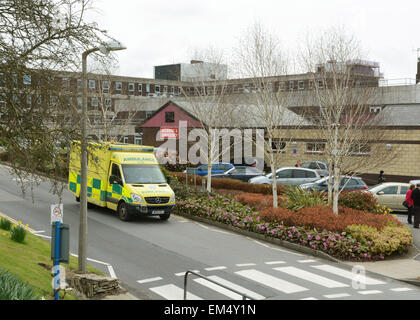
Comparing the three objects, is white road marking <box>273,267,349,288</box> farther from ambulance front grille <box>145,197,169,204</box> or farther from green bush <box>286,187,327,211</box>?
ambulance front grille <box>145,197,169,204</box>

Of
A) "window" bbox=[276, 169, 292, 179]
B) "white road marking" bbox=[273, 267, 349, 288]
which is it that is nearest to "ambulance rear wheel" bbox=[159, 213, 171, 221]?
"white road marking" bbox=[273, 267, 349, 288]

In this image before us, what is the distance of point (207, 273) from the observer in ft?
41.1

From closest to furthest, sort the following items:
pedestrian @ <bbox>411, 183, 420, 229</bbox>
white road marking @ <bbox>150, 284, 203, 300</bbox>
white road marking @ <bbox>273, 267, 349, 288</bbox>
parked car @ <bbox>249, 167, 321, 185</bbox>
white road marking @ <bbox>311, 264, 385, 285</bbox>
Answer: white road marking @ <bbox>150, 284, 203, 300</bbox>, white road marking @ <bbox>273, 267, 349, 288</bbox>, white road marking @ <bbox>311, 264, 385, 285</bbox>, pedestrian @ <bbox>411, 183, 420, 229</bbox>, parked car @ <bbox>249, 167, 321, 185</bbox>

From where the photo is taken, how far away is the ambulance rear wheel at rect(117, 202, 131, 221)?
1891cm

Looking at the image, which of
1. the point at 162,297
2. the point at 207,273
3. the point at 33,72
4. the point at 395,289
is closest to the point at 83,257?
the point at 162,297

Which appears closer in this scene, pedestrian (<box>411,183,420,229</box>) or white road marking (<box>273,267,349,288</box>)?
white road marking (<box>273,267,349,288</box>)

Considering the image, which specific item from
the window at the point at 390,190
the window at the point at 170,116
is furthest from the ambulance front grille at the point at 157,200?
the window at the point at 170,116

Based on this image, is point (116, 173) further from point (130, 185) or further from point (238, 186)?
point (238, 186)

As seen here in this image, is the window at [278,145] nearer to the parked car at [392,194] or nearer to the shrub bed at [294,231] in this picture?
the shrub bed at [294,231]

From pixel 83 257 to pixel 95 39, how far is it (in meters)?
4.97

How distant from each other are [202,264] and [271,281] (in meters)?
2.31

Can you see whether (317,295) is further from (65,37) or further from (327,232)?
(65,37)

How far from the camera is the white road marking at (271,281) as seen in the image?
1129 cm

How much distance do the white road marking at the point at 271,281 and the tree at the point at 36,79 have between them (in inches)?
214
